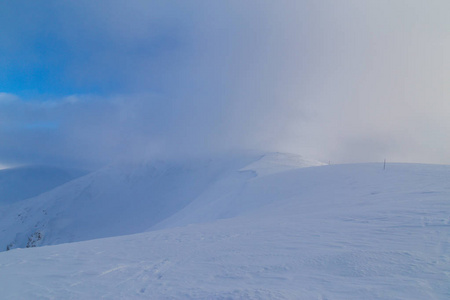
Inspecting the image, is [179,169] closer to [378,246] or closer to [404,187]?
[404,187]

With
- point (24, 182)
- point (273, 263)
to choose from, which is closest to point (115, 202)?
point (273, 263)

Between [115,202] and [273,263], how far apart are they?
55211 mm

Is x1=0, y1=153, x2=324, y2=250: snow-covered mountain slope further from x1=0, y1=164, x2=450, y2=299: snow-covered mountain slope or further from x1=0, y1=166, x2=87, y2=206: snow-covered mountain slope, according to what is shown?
x1=0, y1=166, x2=87, y2=206: snow-covered mountain slope

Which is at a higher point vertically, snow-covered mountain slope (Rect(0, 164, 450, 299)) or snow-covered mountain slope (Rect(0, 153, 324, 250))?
snow-covered mountain slope (Rect(0, 164, 450, 299))

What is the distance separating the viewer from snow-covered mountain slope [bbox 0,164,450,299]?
3818mm

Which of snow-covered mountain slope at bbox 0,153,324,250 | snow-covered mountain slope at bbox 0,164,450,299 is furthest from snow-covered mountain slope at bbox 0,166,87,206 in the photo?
snow-covered mountain slope at bbox 0,164,450,299

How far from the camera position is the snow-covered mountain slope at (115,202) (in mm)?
44656

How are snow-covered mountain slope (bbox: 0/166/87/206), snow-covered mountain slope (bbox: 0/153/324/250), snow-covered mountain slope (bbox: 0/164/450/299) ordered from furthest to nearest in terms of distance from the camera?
snow-covered mountain slope (bbox: 0/166/87/206)
snow-covered mountain slope (bbox: 0/153/324/250)
snow-covered mountain slope (bbox: 0/164/450/299)

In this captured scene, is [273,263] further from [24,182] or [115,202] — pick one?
[24,182]

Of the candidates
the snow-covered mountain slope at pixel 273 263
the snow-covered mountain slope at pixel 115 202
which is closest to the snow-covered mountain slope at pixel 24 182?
the snow-covered mountain slope at pixel 115 202

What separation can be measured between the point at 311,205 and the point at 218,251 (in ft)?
21.6

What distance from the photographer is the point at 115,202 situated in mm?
54875

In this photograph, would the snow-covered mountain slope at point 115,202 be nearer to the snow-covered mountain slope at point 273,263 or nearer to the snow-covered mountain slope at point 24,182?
the snow-covered mountain slope at point 273,263

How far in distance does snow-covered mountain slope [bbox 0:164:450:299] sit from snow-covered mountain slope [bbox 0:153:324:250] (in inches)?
1234
